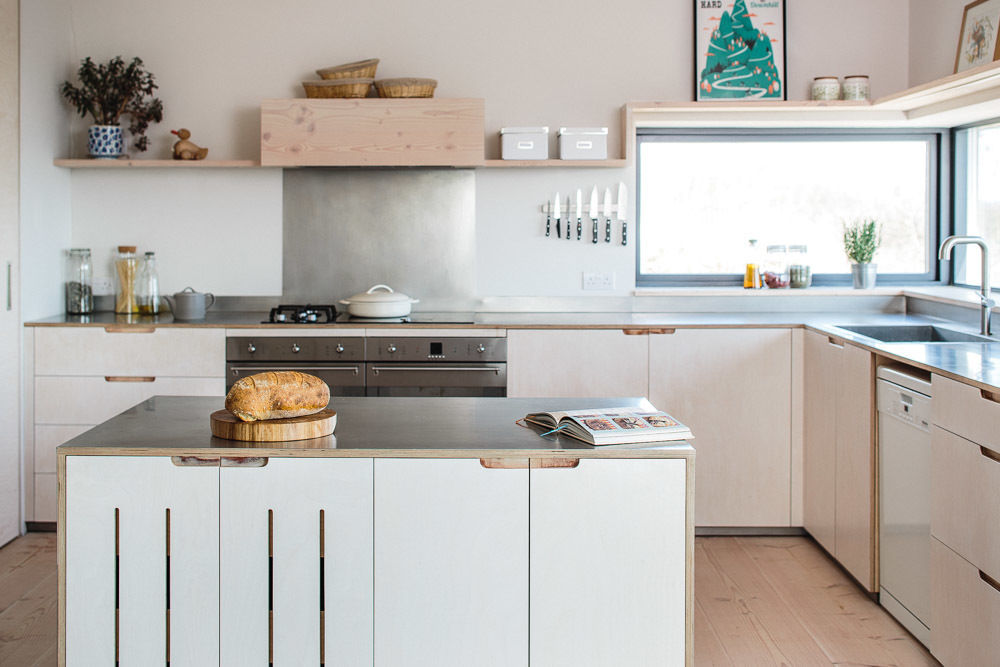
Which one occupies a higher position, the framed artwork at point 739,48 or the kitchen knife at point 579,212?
the framed artwork at point 739,48

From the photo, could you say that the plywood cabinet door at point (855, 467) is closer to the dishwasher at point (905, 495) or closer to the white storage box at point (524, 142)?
the dishwasher at point (905, 495)

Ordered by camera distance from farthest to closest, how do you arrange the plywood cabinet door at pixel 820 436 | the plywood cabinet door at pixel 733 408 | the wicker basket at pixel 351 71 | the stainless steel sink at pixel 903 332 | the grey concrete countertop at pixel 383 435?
the wicker basket at pixel 351 71, the plywood cabinet door at pixel 733 408, the stainless steel sink at pixel 903 332, the plywood cabinet door at pixel 820 436, the grey concrete countertop at pixel 383 435

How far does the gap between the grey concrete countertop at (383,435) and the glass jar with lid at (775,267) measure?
222 cm

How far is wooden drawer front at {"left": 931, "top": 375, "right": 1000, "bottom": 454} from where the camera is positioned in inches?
98.8

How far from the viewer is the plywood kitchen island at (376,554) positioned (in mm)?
2217

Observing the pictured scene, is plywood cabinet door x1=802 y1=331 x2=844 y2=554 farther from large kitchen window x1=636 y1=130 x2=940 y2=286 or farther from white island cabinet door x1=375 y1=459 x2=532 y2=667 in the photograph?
white island cabinet door x1=375 y1=459 x2=532 y2=667

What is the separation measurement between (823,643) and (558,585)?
1317mm

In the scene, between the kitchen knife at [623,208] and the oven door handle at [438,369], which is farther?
the kitchen knife at [623,208]

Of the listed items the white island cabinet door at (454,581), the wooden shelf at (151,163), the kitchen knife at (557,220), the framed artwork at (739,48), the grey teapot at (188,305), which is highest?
the framed artwork at (739,48)

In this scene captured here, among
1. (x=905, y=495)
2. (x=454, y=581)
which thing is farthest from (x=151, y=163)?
(x=905, y=495)

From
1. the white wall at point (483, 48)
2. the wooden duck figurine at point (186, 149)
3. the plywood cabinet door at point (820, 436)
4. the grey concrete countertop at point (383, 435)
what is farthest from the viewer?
the white wall at point (483, 48)

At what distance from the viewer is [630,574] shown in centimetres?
224

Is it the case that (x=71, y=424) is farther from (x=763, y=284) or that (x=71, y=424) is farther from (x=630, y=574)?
(x=763, y=284)

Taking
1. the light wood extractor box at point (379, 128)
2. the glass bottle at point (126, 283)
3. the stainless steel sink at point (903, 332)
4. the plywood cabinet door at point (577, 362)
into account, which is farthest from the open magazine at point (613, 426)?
the glass bottle at point (126, 283)
